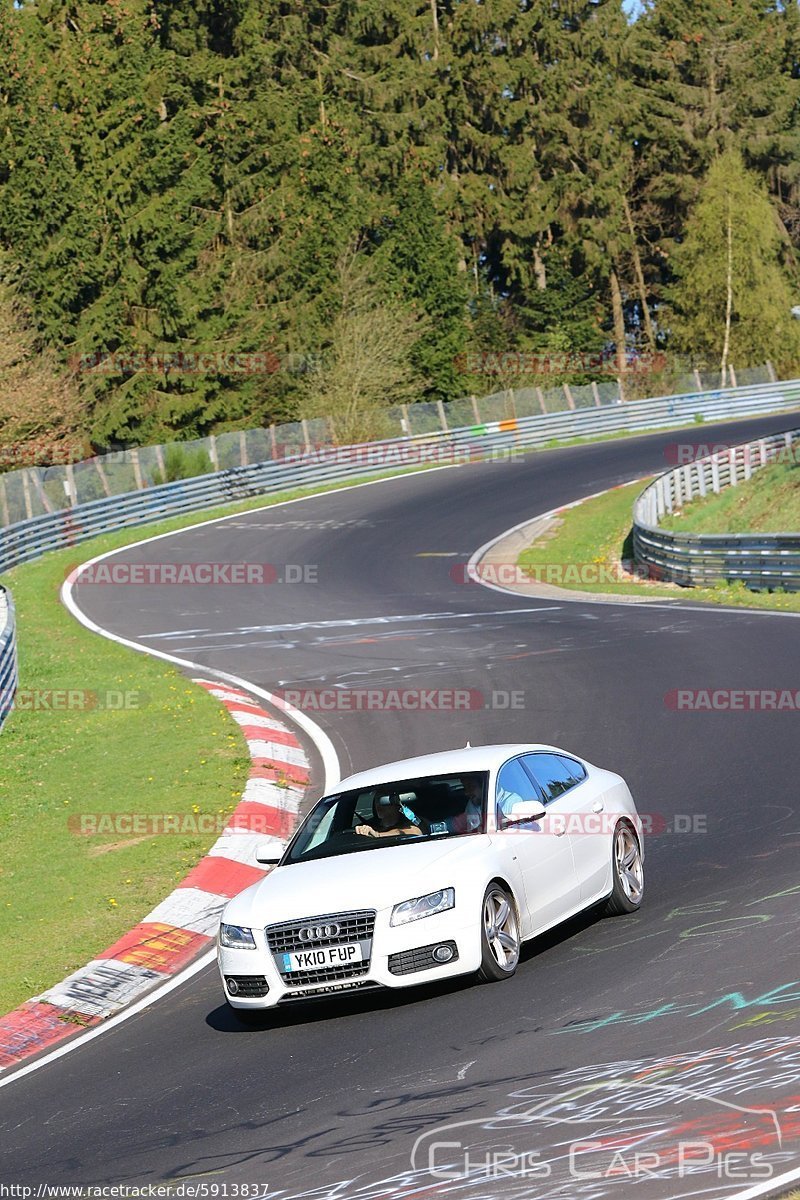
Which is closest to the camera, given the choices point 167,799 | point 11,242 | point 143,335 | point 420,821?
point 420,821

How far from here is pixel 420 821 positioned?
10070 mm

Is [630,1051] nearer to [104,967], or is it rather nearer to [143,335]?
[104,967]

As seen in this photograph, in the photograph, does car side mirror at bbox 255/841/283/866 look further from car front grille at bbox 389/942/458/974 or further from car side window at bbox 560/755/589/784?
car side window at bbox 560/755/589/784

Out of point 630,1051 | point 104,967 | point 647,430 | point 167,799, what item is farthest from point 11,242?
point 630,1051

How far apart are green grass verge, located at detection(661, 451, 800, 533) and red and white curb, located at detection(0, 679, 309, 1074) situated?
21771 mm

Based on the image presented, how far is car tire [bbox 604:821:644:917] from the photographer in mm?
10516

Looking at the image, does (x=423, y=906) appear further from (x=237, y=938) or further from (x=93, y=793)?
(x=93, y=793)

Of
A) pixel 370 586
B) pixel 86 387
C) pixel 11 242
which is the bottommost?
pixel 370 586

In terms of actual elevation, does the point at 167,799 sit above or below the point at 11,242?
below

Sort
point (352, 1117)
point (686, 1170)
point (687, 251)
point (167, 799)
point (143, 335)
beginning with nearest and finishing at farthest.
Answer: point (686, 1170)
point (352, 1117)
point (167, 799)
point (143, 335)
point (687, 251)

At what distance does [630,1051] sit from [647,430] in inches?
2112

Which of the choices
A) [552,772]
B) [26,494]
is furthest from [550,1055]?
[26,494]

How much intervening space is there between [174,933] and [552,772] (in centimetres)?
299

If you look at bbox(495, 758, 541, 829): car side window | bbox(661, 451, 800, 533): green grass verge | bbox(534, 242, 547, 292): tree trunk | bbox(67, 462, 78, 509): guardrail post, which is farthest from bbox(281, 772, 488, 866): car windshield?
bbox(534, 242, 547, 292): tree trunk
